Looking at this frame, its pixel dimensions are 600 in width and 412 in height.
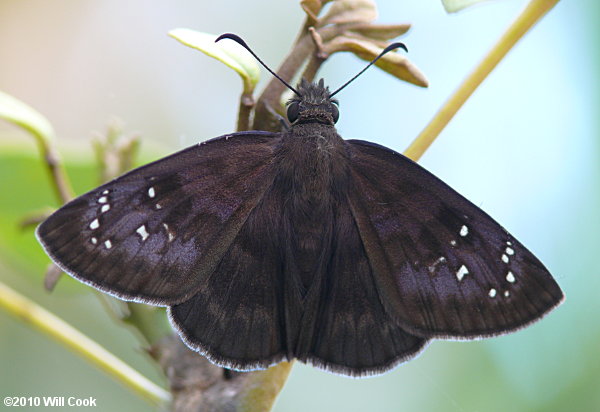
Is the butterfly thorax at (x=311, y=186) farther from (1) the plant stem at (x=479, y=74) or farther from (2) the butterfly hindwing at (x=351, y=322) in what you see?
(1) the plant stem at (x=479, y=74)

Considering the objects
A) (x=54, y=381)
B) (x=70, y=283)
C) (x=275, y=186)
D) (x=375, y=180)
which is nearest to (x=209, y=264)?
(x=275, y=186)

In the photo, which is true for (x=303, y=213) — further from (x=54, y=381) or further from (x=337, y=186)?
(x=54, y=381)

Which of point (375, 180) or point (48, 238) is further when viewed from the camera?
point (375, 180)

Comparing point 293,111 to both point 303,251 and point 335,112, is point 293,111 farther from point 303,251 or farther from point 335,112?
point 303,251

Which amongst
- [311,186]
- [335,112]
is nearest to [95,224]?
[311,186]

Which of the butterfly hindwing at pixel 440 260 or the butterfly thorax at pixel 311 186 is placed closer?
the butterfly hindwing at pixel 440 260

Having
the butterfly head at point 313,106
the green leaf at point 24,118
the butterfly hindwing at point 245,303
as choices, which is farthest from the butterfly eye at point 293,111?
the green leaf at point 24,118

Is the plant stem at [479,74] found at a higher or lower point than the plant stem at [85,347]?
higher

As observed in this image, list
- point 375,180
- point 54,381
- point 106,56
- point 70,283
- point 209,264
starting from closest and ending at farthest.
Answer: point 209,264 → point 375,180 → point 70,283 → point 54,381 → point 106,56
